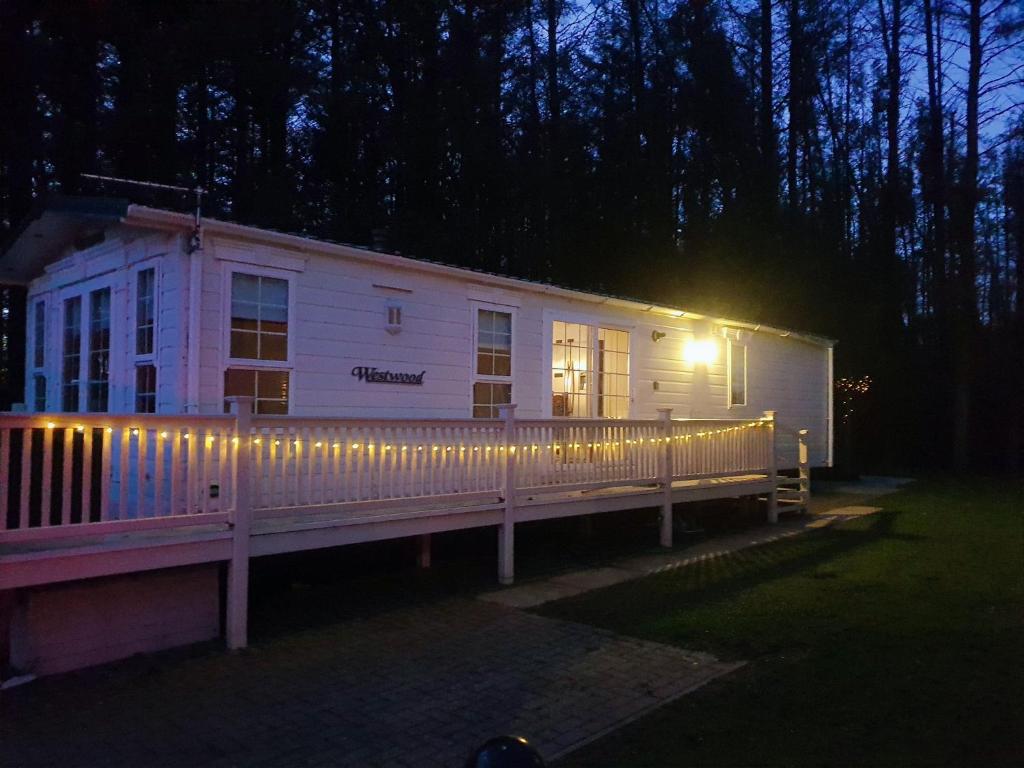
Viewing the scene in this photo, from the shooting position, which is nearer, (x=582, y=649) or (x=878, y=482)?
(x=582, y=649)

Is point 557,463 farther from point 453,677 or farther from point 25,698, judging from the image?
point 25,698

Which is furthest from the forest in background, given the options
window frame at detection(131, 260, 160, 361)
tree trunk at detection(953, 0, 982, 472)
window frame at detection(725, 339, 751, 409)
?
window frame at detection(131, 260, 160, 361)

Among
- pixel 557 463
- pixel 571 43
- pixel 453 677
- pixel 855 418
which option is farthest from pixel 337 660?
pixel 571 43

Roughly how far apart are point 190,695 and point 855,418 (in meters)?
22.4

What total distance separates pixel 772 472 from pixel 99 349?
9.01 metres

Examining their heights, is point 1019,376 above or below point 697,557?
above

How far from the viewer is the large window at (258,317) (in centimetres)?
783

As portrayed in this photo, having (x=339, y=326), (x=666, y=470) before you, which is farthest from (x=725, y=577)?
(x=339, y=326)

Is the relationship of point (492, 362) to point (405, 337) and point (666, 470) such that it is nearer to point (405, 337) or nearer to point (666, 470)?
point (405, 337)

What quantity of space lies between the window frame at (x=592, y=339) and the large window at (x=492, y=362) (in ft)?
2.10

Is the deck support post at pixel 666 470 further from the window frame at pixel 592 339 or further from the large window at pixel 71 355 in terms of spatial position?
the large window at pixel 71 355

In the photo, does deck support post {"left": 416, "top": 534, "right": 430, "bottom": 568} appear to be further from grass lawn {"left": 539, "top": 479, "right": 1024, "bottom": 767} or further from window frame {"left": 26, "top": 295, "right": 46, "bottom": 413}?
window frame {"left": 26, "top": 295, "right": 46, "bottom": 413}

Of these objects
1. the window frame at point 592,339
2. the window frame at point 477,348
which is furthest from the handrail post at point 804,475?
the window frame at point 477,348

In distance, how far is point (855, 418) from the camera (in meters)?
24.2
